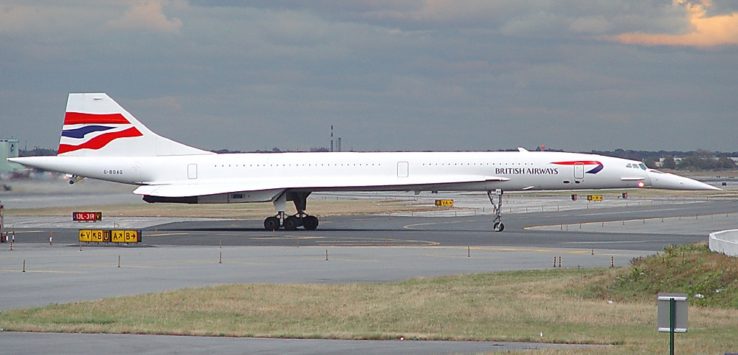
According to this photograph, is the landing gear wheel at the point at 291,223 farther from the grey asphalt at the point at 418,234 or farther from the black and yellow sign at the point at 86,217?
the black and yellow sign at the point at 86,217

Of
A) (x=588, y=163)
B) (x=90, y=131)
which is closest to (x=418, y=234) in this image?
(x=588, y=163)

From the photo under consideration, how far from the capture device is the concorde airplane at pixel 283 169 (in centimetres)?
5359

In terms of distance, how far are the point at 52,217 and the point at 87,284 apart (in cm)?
3811

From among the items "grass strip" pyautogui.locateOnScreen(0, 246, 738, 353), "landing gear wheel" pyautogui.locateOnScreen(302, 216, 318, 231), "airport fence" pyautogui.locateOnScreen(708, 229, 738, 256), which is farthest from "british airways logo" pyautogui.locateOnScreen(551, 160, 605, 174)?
"grass strip" pyautogui.locateOnScreen(0, 246, 738, 353)

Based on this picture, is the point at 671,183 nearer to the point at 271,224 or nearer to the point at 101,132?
the point at 271,224

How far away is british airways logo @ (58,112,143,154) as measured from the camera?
5666 cm

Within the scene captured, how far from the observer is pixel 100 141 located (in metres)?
56.7

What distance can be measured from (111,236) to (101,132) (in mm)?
12180

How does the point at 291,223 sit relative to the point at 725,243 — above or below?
above

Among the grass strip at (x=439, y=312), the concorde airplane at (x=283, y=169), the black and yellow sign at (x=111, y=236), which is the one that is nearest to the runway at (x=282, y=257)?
the black and yellow sign at (x=111, y=236)

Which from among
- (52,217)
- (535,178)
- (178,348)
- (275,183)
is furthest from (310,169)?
(178,348)

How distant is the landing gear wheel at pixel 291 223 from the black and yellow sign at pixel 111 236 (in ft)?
34.2

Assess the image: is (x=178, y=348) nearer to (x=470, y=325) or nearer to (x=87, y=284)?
(x=470, y=325)

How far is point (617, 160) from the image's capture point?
179 feet
